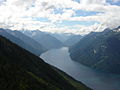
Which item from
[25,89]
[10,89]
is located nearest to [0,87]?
[10,89]

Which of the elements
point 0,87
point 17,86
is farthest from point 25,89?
point 0,87

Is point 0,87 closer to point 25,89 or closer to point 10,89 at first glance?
point 10,89

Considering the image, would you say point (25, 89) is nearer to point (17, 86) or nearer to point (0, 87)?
point (17, 86)
